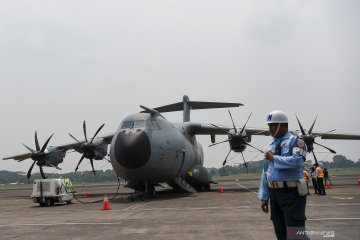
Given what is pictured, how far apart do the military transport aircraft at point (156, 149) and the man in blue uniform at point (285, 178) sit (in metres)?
15.8

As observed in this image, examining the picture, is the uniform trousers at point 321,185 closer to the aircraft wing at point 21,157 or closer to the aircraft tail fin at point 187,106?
the aircraft tail fin at point 187,106

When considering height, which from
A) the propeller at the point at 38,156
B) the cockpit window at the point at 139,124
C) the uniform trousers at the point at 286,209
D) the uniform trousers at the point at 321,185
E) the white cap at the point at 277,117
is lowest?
the uniform trousers at the point at 321,185

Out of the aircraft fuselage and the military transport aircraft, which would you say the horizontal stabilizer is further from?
the aircraft fuselage

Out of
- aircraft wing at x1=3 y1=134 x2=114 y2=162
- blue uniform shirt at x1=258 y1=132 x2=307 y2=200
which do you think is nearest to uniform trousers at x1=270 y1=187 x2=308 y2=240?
blue uniform shirt at x1=258 y1=132 x2=307 y2=200

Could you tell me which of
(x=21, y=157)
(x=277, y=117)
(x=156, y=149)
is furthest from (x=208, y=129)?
(x=277, y=117)

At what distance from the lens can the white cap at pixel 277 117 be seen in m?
5.68

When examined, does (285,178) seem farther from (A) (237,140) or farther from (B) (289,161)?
(A) (237,140)

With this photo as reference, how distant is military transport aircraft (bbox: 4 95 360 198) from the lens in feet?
70.4

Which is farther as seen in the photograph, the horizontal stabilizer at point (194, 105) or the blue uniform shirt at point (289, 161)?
the horizontal stabilizer at point (194, 105)

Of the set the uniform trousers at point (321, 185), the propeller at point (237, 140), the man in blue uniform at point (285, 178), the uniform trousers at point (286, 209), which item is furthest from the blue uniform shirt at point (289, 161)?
the propeller at point (237, 140)

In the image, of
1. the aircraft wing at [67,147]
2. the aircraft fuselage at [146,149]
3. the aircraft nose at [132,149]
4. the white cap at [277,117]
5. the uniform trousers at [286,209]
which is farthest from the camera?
the aircraft wing at [67,147]

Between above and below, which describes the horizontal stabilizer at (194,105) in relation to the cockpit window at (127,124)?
above

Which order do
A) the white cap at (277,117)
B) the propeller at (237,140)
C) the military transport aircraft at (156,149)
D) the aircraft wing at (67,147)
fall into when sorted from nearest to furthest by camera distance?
the white cap at (277,117) < the military transport aircraft at (156,149) < the propeller at (237,140) < the aircraft wing at (67,147)

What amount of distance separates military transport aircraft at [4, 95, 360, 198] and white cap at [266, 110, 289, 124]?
1576 centimetres
